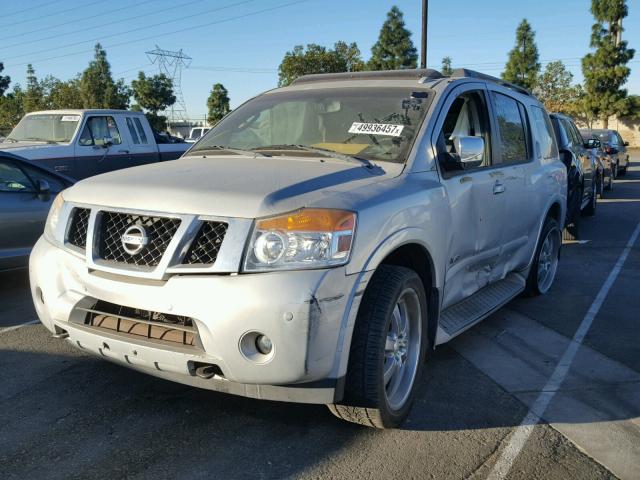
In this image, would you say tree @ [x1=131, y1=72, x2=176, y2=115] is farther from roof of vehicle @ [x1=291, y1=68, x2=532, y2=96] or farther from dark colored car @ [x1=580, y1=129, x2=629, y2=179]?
roof of vehicle @ [x1=291, y1=68, x2=532, y2=96]

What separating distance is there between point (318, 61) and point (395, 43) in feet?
24.5

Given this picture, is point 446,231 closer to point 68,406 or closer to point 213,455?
point 213,455

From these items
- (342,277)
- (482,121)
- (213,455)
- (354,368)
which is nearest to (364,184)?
(342,277)

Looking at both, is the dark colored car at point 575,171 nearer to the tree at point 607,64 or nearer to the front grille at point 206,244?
the front grille at point 206,244

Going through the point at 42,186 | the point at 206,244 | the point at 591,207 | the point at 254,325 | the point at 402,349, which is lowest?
the point at 591,207

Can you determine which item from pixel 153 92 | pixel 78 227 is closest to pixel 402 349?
pixel 78 227

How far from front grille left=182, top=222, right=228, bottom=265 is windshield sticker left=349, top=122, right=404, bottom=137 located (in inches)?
60.4

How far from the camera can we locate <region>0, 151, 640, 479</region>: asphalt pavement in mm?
3025

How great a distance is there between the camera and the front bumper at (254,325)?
272 cm

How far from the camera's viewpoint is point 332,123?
4.27 metres

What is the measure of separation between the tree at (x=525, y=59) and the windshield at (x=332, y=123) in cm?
5494

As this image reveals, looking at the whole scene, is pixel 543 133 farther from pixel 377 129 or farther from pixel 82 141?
pixel 82 141

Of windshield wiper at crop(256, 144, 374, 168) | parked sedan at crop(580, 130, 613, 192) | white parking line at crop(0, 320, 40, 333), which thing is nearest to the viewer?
windshield wiper at crop(256, 144, 374, 168)

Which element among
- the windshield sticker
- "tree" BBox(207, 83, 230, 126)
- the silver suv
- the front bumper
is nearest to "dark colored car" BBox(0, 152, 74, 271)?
the silver suv
